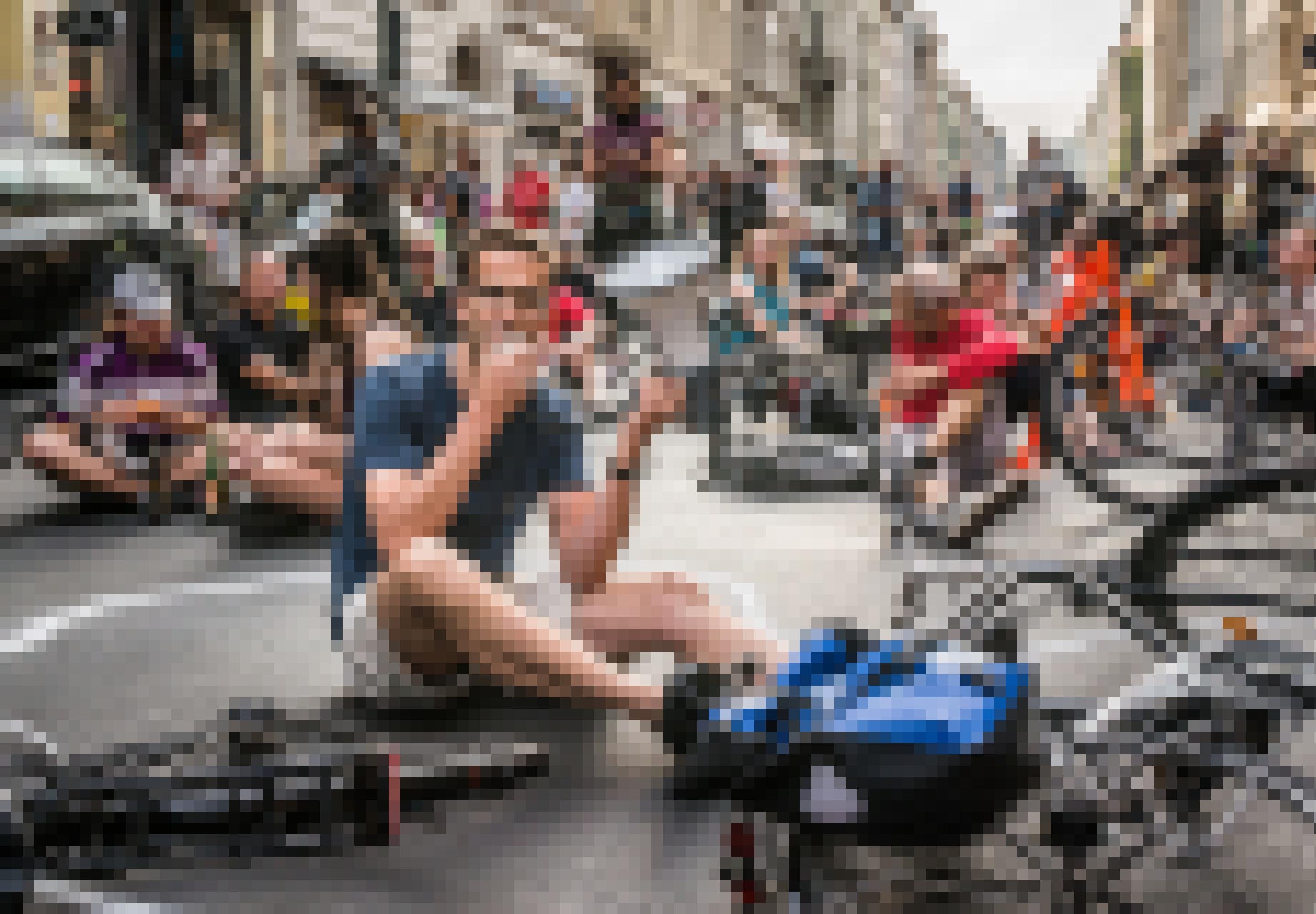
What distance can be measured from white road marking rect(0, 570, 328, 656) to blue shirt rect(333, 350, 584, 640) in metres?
1.56

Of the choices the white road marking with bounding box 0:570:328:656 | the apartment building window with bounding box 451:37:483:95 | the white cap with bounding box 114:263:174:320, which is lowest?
the white road marking with bounding box 0:570:328:656

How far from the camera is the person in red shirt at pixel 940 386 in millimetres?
5020

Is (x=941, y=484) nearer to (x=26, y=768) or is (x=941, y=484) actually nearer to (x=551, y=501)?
(x=551, y=501)

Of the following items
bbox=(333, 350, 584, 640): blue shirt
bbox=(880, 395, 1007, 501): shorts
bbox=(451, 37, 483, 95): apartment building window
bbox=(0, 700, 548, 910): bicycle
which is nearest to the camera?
bbox=(0, 700, 548, 910): bicycle

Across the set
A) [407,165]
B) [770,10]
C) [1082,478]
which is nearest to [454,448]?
[1082,478]

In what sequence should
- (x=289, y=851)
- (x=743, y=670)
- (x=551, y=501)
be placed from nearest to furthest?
(x=743, y=670)
(x=289, y=851)
(x=551, y=501)

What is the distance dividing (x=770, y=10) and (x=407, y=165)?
30.2m

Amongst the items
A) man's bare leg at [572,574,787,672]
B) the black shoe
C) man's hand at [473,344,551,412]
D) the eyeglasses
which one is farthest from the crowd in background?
the black shoe

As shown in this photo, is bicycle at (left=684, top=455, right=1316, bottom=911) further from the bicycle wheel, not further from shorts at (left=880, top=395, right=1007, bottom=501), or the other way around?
shorts at (left=880, top=395, right=1007, bottom=501)

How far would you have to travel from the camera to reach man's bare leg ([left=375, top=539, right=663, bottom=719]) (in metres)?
2.56

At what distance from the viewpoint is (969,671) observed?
6.55 ft

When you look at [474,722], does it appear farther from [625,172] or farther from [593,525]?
[625,172]

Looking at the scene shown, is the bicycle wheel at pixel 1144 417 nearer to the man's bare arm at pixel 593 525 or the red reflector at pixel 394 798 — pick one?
the man's bare arm at pixel 593 525

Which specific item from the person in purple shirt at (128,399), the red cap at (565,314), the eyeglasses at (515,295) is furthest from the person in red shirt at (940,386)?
the person in purple shirt at (128,399)
